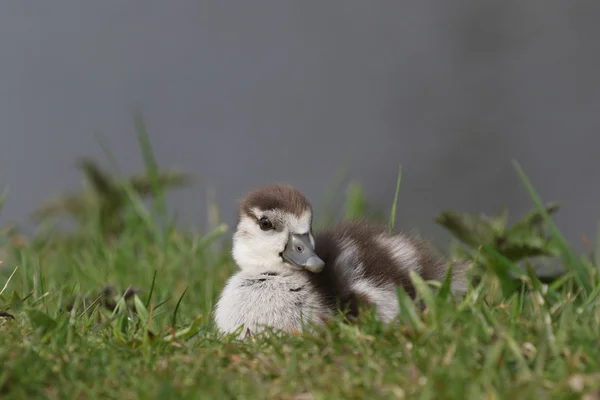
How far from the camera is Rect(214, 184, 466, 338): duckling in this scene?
265 centimetres

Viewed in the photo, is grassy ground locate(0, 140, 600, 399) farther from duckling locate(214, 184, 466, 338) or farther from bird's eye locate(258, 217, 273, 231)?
bird's eye locate(258, 217, 273, 231)

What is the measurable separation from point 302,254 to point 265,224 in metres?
0.24

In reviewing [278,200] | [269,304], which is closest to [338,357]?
[269,304]

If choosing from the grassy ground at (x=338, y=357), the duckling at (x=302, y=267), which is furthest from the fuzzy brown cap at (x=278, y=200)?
the grassy ground at (x=338, y=357)

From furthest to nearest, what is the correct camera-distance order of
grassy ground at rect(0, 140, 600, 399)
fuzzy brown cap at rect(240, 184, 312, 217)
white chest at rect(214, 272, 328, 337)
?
fuzzy brown cap at rect(240, 184, 312, 217)
white chest at rect(214, 272, 328, 337)
grassy ground at rect(0, 140, 600, 399)

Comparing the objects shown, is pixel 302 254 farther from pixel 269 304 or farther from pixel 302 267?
pixel 269 304

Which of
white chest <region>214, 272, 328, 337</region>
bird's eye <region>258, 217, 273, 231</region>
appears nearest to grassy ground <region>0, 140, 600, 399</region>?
white chest <region>214, 272, 328, 337</region>

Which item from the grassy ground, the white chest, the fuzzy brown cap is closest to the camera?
the grassy ground

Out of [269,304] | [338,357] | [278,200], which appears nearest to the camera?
[338,357]

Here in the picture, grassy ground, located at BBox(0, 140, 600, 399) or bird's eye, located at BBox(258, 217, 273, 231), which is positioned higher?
bird's eye, located at BBox(258, 217, 273, 231)

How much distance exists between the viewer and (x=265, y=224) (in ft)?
9.49

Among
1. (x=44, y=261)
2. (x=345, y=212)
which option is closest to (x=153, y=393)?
(x=44, y=261)

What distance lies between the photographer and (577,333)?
6.21 ft

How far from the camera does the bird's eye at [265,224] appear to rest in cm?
288
